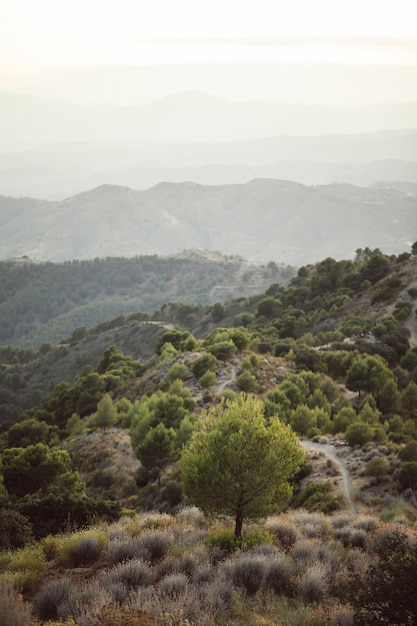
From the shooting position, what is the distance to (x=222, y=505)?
1595 cm

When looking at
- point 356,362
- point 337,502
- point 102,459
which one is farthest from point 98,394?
point 337,502

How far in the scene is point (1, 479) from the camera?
101 ft

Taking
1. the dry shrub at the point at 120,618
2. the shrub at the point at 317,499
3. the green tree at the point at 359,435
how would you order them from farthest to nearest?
the green tree at the point at 359,435, the shrub at the point at 317,499, the dry shrub at the point at 120,618

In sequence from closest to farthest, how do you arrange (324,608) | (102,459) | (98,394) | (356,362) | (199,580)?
Answer: (324,608) < (199,580) < (102,459) < (356,362) < (98,394)

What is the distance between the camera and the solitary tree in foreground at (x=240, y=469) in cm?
1567

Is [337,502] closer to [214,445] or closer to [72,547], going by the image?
[214,445]

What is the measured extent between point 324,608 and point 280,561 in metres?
1.82

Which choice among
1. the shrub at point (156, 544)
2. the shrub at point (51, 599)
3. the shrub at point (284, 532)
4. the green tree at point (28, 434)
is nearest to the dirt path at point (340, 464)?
the shrub at point (284, 532)

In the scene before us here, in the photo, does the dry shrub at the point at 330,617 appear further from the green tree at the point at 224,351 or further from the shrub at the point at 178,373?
the green tree at the point at 224,351

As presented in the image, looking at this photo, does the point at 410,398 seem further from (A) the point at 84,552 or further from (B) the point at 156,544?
(A) the point at 84,552

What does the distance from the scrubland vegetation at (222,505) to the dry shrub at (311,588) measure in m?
0.03

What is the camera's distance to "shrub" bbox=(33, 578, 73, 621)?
11008 millimetres

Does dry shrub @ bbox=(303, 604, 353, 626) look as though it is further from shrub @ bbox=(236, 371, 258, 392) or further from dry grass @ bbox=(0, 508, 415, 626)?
shrub @ bbox=(236, 371, 258, 392)

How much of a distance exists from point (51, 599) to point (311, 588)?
5.56 metres
